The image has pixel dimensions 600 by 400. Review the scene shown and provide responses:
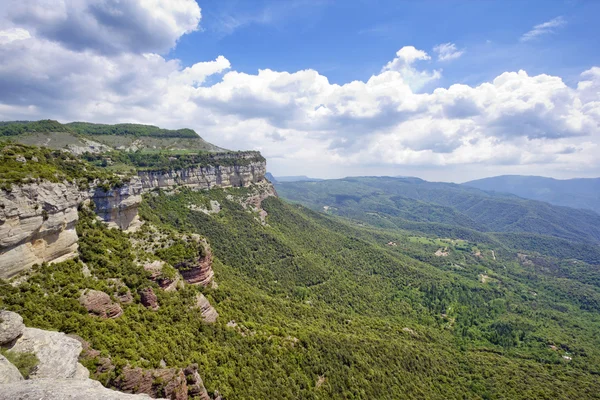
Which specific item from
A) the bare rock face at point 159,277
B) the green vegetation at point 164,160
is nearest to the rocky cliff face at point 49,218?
the bare rock face at point 159,277

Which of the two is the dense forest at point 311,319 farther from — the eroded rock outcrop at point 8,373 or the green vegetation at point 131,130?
the green vegetation at point 131,130

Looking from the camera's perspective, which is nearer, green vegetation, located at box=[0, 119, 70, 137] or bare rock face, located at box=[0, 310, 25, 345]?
bare rock face, located at box=[0, 310, 25, 345]

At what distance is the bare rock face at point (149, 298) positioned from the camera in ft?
138

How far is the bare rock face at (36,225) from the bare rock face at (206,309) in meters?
19.3

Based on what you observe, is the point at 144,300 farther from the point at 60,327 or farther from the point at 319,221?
the point at 319,221

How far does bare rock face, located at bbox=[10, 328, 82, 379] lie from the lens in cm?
2219

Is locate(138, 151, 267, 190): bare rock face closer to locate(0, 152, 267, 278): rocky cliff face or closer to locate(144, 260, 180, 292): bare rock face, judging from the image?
locate(0, 152, 267, 278): rocky cliff face

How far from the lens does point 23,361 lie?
21391 mm

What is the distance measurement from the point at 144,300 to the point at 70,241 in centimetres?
1259

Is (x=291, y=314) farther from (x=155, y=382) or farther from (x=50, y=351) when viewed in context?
(x=50, y=351)

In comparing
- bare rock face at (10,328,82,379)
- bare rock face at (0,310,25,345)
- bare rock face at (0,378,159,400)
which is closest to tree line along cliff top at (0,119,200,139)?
bare rock face at (0,310,25,345)

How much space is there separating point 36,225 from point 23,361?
57.2 ft

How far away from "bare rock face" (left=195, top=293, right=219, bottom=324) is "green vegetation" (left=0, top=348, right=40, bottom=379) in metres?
26.9

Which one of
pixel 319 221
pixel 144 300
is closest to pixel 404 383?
pixel 144 300
